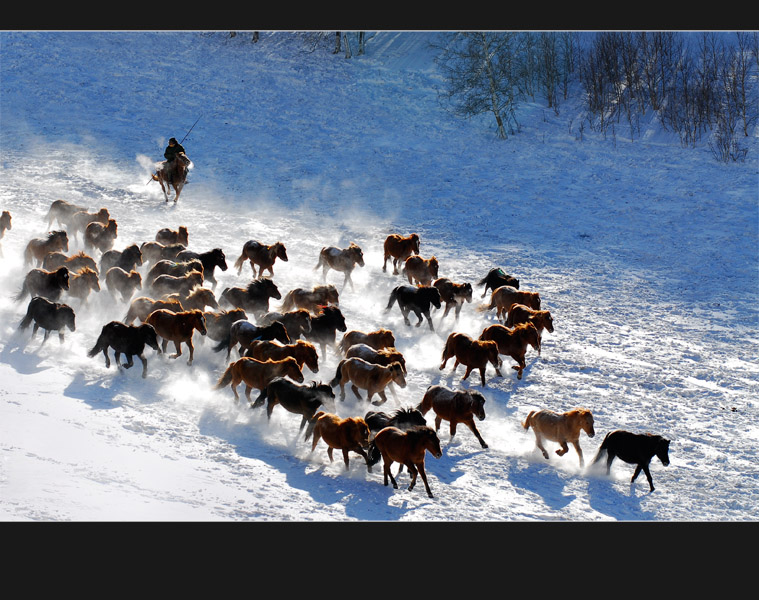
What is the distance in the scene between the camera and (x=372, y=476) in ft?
36.3

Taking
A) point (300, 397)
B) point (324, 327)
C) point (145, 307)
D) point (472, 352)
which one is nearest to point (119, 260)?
point (145, 307)

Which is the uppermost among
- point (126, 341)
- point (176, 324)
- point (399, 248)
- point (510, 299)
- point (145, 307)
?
point (399, 248)

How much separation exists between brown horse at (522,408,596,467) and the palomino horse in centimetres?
1448

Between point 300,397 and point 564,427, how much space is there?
3664 millimetres

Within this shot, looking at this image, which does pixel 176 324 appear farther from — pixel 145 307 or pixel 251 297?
pixel 251 297

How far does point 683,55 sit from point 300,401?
87.2ft

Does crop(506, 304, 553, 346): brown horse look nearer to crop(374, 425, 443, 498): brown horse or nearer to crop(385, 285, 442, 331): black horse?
crop(385, 285, 442, 331): black horse

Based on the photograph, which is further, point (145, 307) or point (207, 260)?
point (207, 260)

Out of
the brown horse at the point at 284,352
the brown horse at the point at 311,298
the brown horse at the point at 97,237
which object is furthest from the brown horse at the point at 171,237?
the brown horse at the point at 284,352

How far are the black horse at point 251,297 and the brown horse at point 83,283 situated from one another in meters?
2.37

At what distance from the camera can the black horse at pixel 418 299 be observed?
15891 millimetres

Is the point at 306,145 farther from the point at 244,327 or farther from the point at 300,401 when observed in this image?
the point at 300,401

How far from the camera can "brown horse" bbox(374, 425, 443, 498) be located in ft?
34.4

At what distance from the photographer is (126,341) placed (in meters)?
13.2
